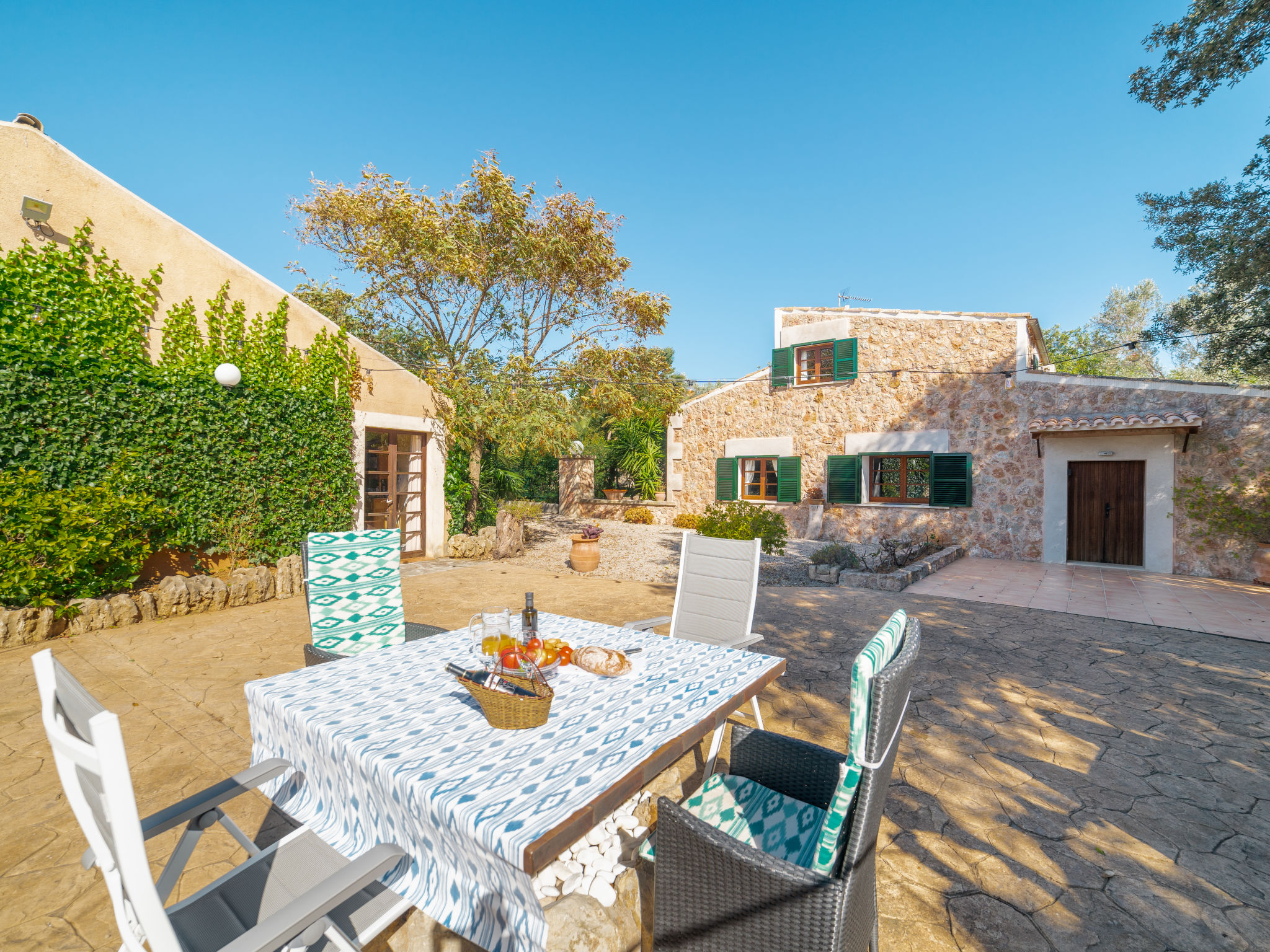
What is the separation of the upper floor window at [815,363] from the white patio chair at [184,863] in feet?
35.7

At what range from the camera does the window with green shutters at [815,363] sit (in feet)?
Answer: 34.2

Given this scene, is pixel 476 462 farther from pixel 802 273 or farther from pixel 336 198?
pixel 802 273

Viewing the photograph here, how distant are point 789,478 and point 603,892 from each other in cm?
1004

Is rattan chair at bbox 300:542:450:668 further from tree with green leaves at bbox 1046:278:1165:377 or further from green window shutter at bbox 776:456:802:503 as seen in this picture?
tree with green leaves at bbox 1046:278:1165:377

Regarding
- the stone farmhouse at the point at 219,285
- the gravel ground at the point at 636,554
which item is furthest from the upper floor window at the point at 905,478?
the stone farmhouse at the point at 219,285

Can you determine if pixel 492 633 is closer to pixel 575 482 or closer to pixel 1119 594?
pixel 1119 594

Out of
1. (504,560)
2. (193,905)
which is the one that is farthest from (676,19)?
(193,905)

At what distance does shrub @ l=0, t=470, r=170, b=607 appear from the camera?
4.22m

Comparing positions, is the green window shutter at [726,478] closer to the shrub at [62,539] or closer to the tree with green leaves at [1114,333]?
the shrub at [62,539]

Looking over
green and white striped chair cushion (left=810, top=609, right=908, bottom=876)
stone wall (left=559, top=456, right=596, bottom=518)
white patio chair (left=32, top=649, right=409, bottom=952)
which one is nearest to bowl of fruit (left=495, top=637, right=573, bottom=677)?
white patio chair (left=32, top=649, right=409, bottom=952)

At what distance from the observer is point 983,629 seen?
4707 mm

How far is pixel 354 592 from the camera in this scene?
9.13 ft

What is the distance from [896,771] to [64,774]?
284cm

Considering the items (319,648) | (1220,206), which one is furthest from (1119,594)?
(319,648)
